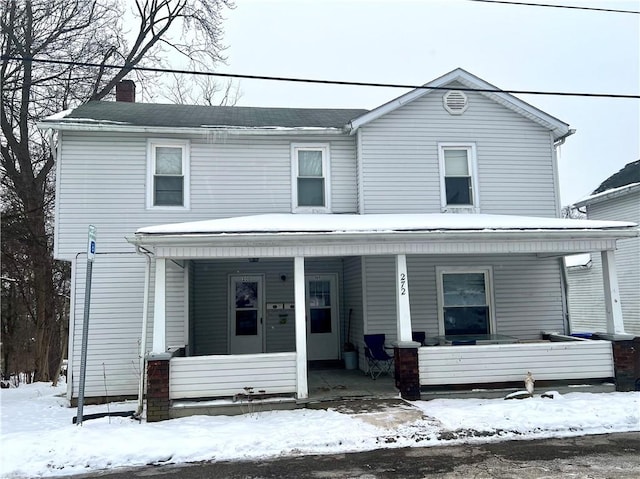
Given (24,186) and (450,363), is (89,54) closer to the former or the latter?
(24,186)

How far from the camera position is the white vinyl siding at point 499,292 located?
10734 millimetres

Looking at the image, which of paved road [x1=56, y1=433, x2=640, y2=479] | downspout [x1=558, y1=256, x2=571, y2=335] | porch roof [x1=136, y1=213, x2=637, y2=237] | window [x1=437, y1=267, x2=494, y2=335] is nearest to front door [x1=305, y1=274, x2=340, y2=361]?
porch roof [x1=136, y1=213, x2=637, y2=237]

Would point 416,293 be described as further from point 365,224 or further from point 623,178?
point 623,178

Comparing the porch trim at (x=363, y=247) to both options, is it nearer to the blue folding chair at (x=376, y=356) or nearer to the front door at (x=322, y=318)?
the blue folding chair at (x=376, y=356)

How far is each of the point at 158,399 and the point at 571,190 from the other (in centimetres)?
7136

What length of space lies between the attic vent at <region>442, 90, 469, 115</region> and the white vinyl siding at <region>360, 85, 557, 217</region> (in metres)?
0.10

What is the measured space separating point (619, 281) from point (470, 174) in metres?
6.93

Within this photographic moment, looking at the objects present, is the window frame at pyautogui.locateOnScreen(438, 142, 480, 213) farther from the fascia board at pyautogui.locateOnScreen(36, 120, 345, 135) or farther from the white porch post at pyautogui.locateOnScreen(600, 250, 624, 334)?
the white porch post at pyautogui.locateOnScreen(600, 250, 624, 334)

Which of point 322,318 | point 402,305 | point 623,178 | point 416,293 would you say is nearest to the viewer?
point 402,305

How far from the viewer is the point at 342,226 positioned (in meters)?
8.75

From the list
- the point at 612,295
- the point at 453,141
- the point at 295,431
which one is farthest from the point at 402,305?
the point at 453,141

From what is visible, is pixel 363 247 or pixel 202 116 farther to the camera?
pixel 202 116

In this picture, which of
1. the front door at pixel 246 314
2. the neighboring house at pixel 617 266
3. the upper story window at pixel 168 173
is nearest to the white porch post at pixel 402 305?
the front door at pixel 246 314

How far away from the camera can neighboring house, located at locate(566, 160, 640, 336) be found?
1408cm
